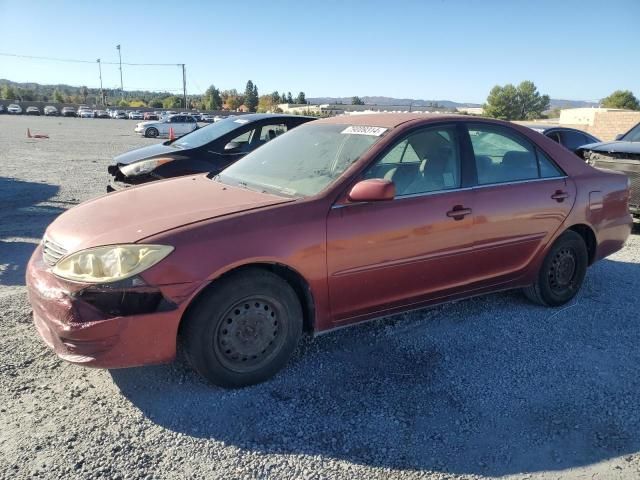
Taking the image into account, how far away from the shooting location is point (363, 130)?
3.84 metres

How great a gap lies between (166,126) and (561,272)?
32.4 meters

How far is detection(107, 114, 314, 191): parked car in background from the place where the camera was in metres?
6.78

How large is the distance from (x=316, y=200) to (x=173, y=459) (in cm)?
165

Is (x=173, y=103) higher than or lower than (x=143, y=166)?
higher

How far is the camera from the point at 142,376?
3.24 metres

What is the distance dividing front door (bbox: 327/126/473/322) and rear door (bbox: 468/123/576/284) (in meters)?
0.18

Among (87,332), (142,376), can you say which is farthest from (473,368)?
(87,332)

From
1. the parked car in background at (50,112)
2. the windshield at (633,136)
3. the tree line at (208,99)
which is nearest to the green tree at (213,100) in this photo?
the tree line at (208,99)

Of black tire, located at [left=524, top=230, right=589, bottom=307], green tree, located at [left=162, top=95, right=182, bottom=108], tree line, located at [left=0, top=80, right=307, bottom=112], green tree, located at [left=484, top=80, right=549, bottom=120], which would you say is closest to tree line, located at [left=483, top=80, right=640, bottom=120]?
green tree, located at [left=484, top=80, right=549, bottom=120]

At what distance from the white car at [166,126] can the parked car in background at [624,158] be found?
2677 centimetres

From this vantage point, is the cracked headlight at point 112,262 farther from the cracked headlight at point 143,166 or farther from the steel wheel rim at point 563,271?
the cracked headlight at point 143,166

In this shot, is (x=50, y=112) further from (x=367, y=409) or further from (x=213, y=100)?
(x=367, y=409)

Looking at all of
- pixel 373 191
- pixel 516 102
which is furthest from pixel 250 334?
pixel 516 102

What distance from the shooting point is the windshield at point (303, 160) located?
354 cm
